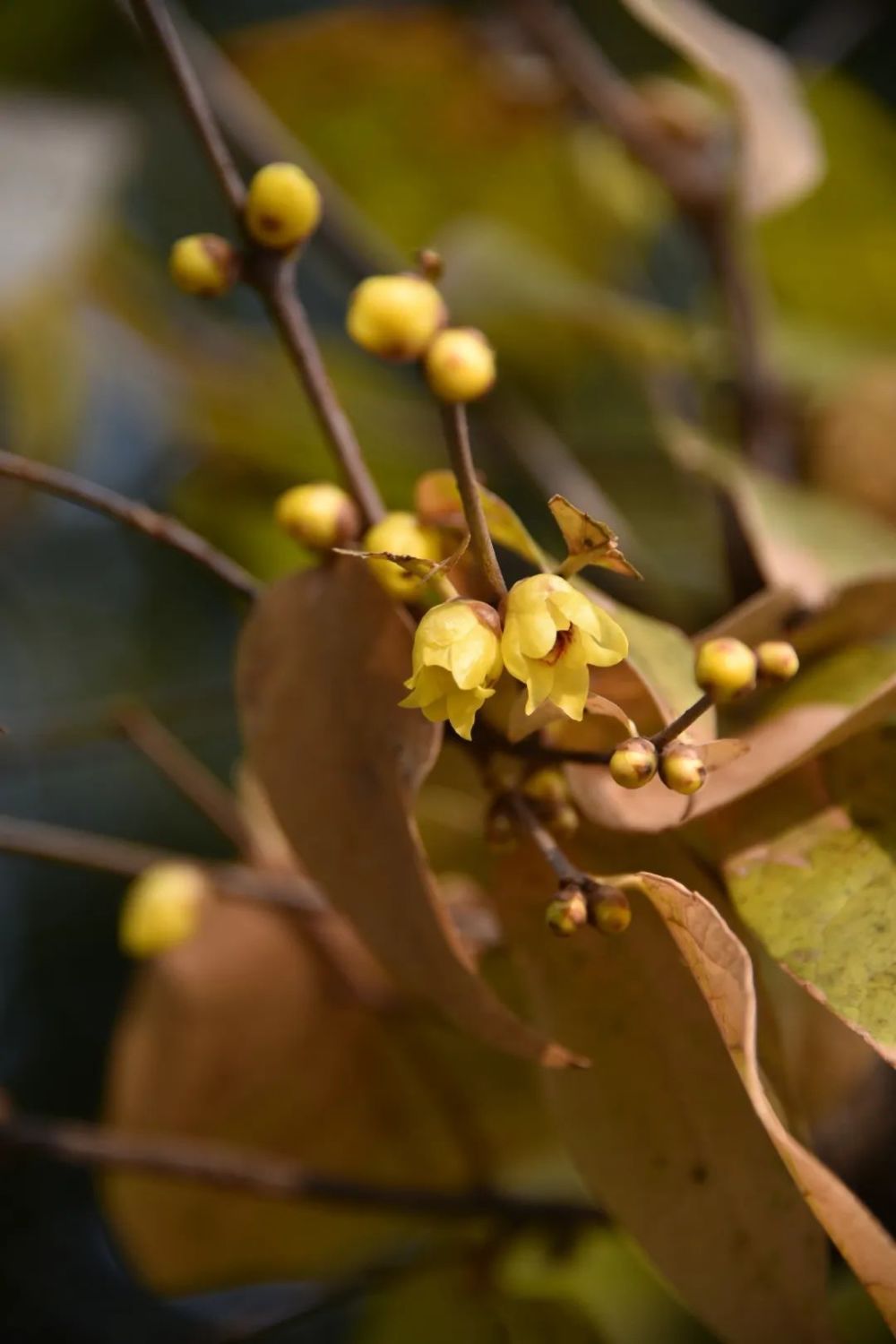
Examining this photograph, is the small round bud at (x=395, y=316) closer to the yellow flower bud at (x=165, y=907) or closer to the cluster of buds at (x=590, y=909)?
the cluster of buds at (x=590, y=909)

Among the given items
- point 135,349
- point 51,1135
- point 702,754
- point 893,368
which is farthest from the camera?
point 135,349

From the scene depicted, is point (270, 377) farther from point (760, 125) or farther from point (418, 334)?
point (418, 334)

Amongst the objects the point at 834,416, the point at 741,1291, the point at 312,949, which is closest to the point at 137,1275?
the point at 312,949

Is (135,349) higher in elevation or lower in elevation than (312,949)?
lower

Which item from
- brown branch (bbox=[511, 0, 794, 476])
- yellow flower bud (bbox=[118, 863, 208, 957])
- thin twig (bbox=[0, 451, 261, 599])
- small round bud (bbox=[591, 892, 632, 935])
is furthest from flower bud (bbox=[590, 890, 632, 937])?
brown branch (bbox=[511, 0, 794, 476])

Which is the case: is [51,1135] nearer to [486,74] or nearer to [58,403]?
[58,403]

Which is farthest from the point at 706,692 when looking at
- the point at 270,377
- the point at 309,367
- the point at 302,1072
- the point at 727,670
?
the point at 270,377
